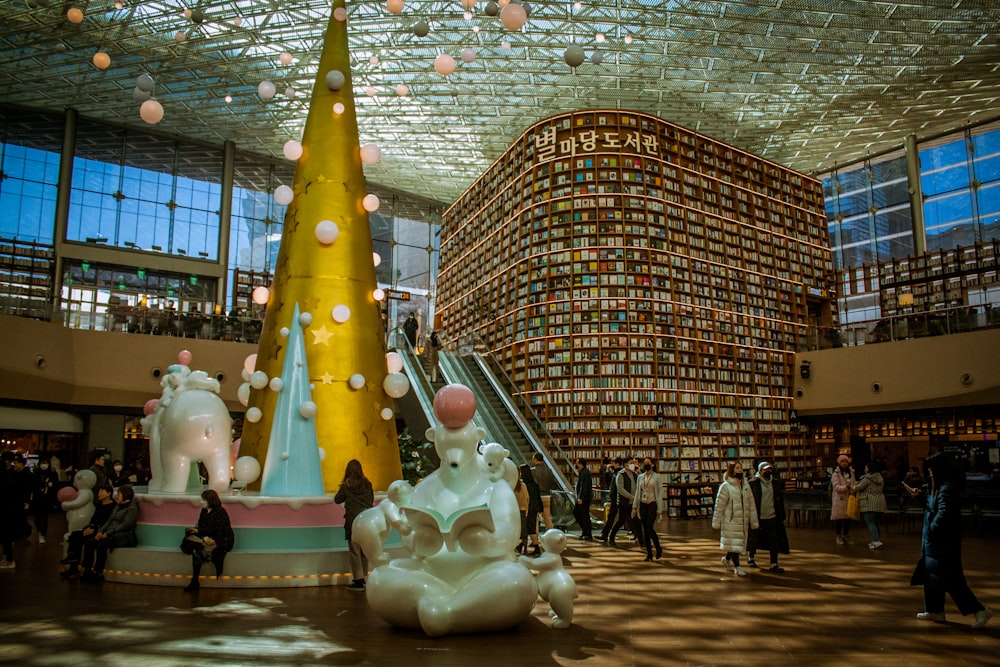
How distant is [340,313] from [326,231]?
0.74 metres

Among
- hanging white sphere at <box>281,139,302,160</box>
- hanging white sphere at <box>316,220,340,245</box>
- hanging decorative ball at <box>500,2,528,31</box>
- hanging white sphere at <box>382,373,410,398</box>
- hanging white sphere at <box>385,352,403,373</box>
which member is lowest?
hanging white sphere at <box>382,373,410,398</box>

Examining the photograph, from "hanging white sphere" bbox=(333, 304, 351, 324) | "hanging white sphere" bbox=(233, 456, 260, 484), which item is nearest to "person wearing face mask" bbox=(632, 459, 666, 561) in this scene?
"hanging white sphere" bbox=(333, 304, 351, 324)

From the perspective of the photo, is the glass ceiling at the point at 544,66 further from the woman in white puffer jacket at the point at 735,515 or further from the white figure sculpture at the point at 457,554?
the white figure sculpture at the point at 457,554

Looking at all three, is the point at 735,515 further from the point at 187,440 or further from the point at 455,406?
the point at 187,440

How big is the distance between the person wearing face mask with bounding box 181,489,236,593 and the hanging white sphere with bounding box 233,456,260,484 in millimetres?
590

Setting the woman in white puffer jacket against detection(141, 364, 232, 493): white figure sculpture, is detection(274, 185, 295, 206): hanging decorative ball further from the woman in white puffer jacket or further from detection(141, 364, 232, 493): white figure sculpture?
the woman in white puffer jacket

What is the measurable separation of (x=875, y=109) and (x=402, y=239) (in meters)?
14.1

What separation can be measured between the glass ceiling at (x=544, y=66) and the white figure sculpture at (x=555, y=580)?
9.60m

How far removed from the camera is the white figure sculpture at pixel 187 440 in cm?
604

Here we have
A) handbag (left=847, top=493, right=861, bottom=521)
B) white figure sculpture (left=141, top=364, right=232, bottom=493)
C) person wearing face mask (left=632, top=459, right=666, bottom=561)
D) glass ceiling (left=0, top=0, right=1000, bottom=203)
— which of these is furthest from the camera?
glass ceiling (left=0, top=0, right=1000, bottom=203)

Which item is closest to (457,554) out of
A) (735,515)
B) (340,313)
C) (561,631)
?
(561,631)

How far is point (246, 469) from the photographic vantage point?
20.0 ft

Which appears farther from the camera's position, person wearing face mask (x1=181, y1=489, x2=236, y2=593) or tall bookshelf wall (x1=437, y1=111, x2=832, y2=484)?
tall bookshelf wall (x1=437, y1=111, x2=832, y2=484)

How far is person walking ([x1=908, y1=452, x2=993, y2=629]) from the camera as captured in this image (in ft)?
13.8
